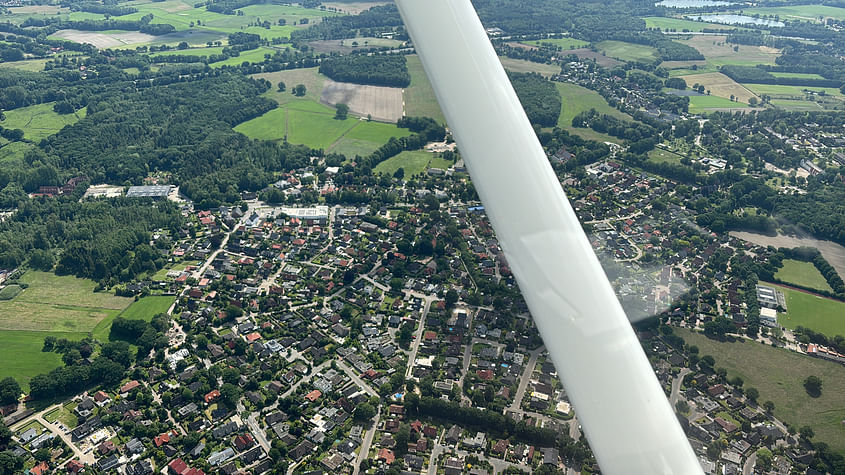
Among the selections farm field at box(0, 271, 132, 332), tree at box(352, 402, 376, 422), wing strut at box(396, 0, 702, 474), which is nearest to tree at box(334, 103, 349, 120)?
farm field at box(0, 271, 132, 332)

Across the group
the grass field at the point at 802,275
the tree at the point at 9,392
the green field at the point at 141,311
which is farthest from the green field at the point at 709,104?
the tree at the point at 9,392

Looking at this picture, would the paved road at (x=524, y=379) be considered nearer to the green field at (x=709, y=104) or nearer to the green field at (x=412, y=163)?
the green field at (x=412, y=163)

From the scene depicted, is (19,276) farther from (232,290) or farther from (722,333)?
(722,333)

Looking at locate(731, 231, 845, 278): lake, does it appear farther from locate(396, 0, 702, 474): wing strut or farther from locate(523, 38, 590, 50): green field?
locate(523, 38, 590, 50): green field

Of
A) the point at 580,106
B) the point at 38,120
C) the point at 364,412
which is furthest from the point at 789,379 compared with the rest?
the point at 38,120

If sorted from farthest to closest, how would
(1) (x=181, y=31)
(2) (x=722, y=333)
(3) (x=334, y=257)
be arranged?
(1) (x=181, y=31) → (3) (x=334, y=257) → (2) (x=722, y=333)

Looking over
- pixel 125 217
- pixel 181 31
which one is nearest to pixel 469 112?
pixel 125 217
